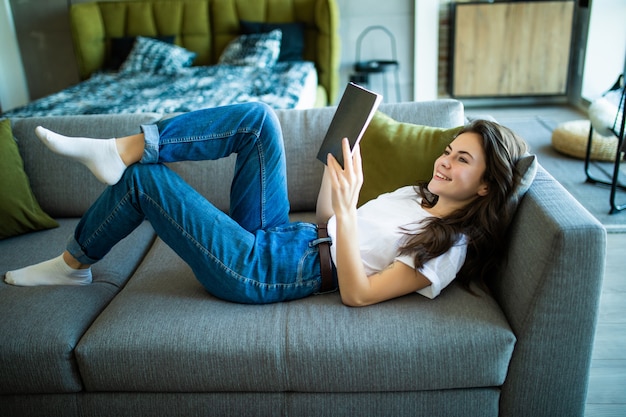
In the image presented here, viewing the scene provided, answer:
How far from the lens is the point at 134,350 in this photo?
4.77 feet

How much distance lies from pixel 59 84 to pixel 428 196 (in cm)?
437

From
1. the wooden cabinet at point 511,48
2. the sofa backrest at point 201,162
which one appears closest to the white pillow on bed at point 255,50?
the wooden cabinet at point 511,48

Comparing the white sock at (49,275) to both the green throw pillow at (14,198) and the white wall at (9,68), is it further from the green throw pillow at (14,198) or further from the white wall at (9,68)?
the white wall at (9,68)

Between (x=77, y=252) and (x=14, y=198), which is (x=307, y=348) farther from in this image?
(x=14, y=198)

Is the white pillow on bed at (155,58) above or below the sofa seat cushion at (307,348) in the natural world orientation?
above

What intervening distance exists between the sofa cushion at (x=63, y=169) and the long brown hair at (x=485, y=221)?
1.27 meters

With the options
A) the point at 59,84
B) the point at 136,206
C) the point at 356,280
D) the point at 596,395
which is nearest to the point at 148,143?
Answer: the point at 136,206

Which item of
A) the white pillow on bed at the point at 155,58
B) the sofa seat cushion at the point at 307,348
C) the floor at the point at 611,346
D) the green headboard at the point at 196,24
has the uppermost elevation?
the green headboard at the point at 196,24

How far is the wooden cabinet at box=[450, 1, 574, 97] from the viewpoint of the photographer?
4.79m

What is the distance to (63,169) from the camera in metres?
2.21

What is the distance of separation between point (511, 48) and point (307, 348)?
4257mm

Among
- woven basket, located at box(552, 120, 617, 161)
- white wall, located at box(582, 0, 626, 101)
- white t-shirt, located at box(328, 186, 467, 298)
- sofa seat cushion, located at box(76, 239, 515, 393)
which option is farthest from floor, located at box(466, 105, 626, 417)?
white wall, located at box(582, 0, 626, 101)

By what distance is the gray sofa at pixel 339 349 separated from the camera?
4.54 ft

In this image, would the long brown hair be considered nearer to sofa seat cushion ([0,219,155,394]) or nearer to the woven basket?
sofa seat cushion ([0,219,155,394])
